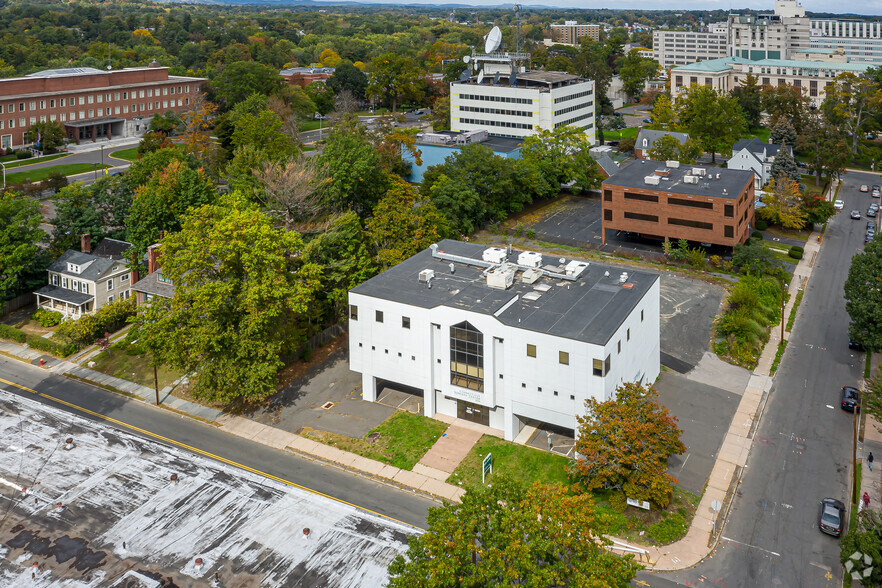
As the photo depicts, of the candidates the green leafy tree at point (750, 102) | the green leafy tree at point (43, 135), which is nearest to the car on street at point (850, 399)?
the green leafy tree at point (750, 102)

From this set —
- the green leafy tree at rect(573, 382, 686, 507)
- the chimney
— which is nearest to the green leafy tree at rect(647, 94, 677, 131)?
the chimney

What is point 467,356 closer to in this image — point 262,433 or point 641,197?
point 262,433

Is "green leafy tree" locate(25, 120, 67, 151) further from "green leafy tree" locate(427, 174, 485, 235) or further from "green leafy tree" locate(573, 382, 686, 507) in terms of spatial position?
"green leafy tree" locate(573, 382, 686, 507)

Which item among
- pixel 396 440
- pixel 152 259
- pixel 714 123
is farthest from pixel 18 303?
pixel 714 123

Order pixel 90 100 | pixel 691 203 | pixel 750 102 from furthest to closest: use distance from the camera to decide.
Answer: pixel 750 102 < pixel 90 100 < pixel 691 203

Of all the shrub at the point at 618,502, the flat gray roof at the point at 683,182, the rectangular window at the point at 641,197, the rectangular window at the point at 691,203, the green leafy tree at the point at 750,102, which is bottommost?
the shrub at the point at 618,502

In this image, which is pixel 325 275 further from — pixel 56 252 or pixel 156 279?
pixel 56 252

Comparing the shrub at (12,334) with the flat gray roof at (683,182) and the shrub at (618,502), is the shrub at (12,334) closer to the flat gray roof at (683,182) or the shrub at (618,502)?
the shrub at (618,502)
